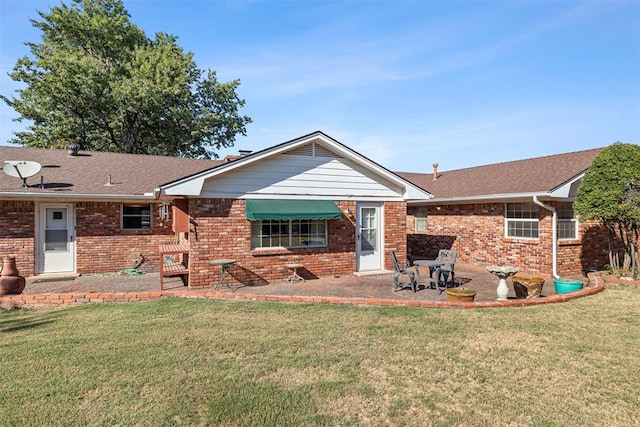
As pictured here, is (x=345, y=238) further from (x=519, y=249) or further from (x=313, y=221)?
(x=519, y=249)

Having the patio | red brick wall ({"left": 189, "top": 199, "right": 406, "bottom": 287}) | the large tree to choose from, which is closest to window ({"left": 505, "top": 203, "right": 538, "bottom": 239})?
the patio

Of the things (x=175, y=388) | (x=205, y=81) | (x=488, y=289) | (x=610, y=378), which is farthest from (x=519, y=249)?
(x=205, y=81)

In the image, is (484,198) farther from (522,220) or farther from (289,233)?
(289,233)

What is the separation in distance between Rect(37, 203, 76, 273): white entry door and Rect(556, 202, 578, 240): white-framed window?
16701mm

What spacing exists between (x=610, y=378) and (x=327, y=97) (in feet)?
41.0

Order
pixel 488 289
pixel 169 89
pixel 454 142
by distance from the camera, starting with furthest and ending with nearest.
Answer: pixel 169 89 < pixel 454 142 < pixel 488 289

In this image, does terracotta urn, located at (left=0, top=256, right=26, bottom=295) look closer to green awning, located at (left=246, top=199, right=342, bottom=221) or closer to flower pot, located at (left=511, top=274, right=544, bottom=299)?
green awning, located at (left=246, top=199, right=342, bottom=221)

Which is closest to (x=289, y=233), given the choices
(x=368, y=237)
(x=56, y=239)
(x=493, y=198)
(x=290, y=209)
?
(x=290, y=209)

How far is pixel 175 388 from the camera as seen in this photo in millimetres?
4035

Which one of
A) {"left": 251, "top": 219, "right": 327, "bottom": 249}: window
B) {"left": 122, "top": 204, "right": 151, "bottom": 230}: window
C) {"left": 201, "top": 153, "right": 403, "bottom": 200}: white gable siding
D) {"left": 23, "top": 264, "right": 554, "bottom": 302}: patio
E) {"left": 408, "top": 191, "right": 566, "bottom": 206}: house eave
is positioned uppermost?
{"left": 201, "top": 153, "right": 403, "bottom": 200}: white gable siding

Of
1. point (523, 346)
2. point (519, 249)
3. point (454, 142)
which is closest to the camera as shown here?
point (523, 346)

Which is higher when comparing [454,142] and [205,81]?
[205,81]

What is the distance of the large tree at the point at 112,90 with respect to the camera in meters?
22.7

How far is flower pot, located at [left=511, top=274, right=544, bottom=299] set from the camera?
829 cm
